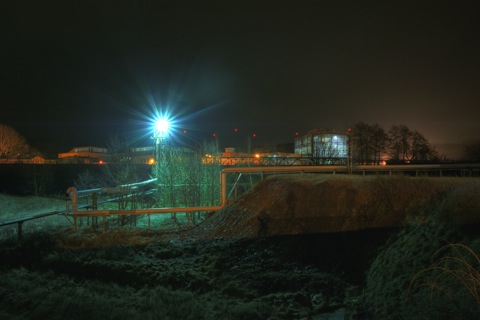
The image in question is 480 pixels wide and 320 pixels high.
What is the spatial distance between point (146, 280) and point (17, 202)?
17.6 meters

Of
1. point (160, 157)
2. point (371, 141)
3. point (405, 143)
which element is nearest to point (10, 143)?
point (160, 157)

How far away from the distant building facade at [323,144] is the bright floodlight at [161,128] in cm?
2030

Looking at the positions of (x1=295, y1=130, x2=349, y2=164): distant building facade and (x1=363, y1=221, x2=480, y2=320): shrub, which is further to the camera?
(x1=295, y1=130, x2=349, y2=164): distant building facade

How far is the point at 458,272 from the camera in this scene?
5.16 meters

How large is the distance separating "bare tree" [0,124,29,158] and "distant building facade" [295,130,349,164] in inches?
1444

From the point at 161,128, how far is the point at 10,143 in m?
39.0

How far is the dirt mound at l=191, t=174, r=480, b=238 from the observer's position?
8.80 metres

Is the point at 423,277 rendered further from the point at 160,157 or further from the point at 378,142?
the point at 378,142

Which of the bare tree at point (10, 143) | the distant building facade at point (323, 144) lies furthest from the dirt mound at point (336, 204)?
the bare tree at point (10, 143)

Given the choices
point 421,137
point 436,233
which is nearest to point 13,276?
point 436,233

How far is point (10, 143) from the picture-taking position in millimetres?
45219

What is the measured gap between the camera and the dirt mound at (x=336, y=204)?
8.80 meters

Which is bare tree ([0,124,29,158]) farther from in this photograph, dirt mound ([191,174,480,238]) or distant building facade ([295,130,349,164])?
dirt mound ([191,174,480,238])

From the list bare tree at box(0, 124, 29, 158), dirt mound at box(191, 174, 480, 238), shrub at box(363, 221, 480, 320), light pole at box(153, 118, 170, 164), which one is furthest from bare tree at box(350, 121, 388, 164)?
bare tree at box(0, 124, 29, 158)
